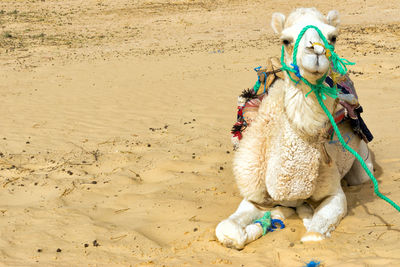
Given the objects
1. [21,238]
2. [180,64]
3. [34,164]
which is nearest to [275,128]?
[21,238]

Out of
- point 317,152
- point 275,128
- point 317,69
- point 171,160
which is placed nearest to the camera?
point 317,69

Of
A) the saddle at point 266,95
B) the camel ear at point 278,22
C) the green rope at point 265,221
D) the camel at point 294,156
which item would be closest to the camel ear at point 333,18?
the camel at point 294,156

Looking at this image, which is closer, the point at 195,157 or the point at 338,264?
the point at 338,264

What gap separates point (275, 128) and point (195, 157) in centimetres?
241

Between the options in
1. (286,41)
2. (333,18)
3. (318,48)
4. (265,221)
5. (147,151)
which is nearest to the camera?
(318,48)

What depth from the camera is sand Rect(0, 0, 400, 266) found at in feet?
12.3

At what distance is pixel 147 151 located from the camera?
21.2ft

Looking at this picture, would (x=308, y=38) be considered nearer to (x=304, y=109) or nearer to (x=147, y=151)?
(x=304, y=109)

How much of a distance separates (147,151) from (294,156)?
3.29 meters

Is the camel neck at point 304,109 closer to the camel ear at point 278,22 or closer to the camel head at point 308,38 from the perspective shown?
the camel head at point 308,38

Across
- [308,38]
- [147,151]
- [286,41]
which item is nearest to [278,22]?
[286,41]

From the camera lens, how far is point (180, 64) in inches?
518

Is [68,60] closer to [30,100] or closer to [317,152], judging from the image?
[30,100]

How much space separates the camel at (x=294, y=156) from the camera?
10.5 feet
